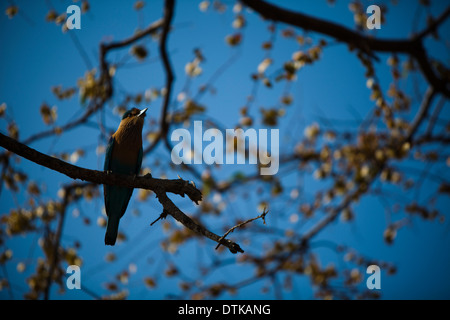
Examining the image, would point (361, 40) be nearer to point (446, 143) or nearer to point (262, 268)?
point (446, 143)

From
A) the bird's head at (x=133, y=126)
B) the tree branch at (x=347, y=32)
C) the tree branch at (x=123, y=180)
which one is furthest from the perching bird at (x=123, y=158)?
the tree branch at (x=347, y=32)

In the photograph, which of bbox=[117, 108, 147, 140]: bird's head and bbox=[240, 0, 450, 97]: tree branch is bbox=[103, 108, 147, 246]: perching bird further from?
bbox=[240, 0, 450, 97]: tree branch

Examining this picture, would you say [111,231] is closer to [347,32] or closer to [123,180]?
[123,180]

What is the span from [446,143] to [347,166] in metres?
1.39

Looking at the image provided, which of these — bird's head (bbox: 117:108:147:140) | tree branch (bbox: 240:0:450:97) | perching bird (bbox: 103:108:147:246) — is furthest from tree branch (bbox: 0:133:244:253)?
tree branch (bbox: 240:0:450:97)

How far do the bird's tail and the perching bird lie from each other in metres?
0.06

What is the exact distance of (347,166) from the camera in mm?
5930

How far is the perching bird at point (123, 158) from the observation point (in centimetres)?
310

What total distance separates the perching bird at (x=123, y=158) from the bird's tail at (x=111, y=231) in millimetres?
63

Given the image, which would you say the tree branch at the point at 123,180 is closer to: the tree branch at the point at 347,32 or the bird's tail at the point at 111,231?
the bird's tail at the point at 111,231

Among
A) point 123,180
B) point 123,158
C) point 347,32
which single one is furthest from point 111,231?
point 347,32

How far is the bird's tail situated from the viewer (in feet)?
9.18

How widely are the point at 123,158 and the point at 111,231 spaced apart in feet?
2.09
